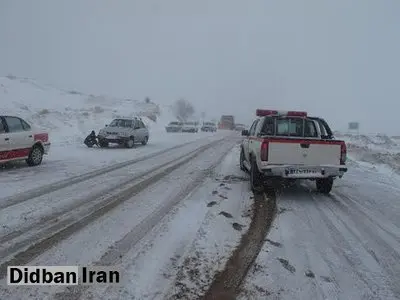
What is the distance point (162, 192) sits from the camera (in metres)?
9.10

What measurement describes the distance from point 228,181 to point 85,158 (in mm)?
6838

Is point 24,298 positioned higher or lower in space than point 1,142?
lower

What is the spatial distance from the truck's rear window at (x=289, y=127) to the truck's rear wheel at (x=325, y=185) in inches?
55.4

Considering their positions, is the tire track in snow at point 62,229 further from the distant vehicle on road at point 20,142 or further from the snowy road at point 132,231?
the distant vehicle on road at point 20,142

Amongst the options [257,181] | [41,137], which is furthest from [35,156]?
[257,181]

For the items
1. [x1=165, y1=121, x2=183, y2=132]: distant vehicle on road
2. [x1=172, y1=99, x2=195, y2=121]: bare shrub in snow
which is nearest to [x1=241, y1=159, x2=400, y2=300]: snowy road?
[x1=165, y1=121, x2=183, y2=132]: distant vehicle on road

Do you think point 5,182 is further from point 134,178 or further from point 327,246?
point 327,246

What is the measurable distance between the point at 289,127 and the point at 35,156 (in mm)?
7961

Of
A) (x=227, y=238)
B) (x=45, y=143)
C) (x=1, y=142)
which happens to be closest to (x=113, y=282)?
(x=227, y=238)

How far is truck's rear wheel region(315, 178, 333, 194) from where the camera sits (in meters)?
9.76

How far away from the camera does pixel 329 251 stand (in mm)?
5621

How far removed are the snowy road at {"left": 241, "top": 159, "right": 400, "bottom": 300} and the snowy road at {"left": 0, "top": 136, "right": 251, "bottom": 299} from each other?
59cm

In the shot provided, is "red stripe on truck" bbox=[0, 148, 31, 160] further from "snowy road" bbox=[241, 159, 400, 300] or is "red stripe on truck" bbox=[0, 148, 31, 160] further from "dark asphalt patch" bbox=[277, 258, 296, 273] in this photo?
"dark asphalt patch" bbox=[277, 258, 296, 273]

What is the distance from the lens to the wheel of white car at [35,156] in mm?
13157
